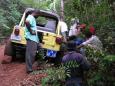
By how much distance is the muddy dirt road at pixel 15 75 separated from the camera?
10.3m

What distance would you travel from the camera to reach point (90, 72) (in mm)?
8555

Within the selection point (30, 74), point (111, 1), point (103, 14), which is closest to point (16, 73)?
point (30, 74)

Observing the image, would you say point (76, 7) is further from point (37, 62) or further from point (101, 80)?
point (101, 80)

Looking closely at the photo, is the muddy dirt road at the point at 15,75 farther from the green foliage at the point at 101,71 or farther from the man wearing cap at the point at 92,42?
the green foliage at the point at 101,71

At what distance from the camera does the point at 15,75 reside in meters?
11.2

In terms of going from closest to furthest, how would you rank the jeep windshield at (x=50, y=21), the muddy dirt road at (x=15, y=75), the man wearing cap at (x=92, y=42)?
the man wearing cap at (x=92, y=42) < the muddy dirt road at (x=15, y=75) < the jeep windshield at (x=50, y=21)

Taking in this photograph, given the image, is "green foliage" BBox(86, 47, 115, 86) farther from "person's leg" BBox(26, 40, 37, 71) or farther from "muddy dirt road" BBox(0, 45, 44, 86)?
"person's leg" BBox(26, 40, 37, 71)

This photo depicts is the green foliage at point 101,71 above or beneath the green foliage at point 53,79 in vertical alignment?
Result: above

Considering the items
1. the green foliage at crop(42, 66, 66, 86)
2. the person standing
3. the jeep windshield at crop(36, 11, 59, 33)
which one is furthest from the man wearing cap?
the jeep windshield at crop(36, 11, 59, 33)

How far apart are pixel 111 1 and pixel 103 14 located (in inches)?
59.0

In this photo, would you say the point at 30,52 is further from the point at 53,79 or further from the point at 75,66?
the point at 75,66

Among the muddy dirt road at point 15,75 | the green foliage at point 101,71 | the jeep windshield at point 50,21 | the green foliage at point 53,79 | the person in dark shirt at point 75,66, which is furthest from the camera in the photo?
the jeep windshield at point 50,21

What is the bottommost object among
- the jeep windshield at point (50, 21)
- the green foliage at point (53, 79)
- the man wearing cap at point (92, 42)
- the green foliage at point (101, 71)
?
the green foliage at point (53, 79)

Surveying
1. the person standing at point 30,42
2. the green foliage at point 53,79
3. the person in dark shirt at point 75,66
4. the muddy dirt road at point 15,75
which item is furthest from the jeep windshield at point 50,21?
the person in dark shirt at point 75,66
